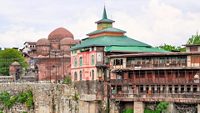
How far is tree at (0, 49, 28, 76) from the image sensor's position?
315ft

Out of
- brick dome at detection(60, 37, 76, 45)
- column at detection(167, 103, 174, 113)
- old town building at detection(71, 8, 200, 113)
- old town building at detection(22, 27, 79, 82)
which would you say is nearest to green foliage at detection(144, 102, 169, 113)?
column at detection(167, 103, 174, 113)

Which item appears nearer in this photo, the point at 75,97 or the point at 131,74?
the point at 131,74

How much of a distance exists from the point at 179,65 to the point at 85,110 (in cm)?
1292

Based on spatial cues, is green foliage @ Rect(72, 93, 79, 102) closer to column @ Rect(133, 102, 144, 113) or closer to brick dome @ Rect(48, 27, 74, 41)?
column @ Rect(133, 102, 144, 113)

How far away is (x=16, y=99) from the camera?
70.6 m

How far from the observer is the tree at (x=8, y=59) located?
9588 centimetres

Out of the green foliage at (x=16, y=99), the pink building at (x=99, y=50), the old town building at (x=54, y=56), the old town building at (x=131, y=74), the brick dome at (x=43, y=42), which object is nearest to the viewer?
→ the old town building at (x=131, y=74)

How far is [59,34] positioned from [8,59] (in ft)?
32.0

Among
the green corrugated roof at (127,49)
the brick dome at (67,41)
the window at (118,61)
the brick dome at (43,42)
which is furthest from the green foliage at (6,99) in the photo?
the brick dome at (43,42)

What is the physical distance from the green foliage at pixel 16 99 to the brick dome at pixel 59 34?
24.3 meters

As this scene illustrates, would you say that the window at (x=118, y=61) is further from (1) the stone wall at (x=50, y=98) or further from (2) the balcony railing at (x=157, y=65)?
(1) the stone wall at (x=50, y=98)

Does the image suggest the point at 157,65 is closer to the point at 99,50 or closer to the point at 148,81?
the point at 148,81

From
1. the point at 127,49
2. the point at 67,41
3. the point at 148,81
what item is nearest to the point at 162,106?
the point at 148,81

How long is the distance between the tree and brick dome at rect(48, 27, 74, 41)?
6342mm
